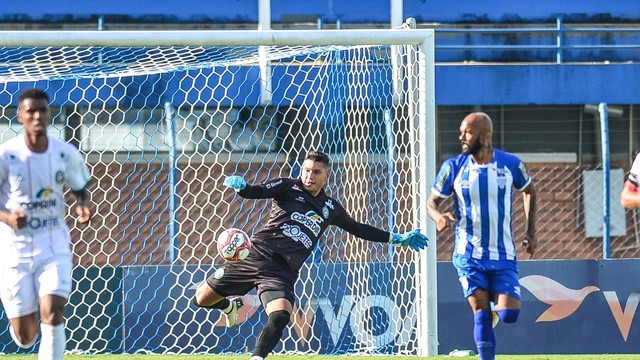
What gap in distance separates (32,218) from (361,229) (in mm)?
2947

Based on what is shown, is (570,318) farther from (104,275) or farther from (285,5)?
(285,5)

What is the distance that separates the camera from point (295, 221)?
8.49m

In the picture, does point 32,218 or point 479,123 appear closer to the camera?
point 32,218

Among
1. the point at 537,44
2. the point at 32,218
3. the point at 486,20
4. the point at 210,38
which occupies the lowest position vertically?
the point at 32,218

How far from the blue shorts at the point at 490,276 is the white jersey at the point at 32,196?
8.59 ft

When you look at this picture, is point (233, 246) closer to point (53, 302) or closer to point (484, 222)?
point (484, 222)

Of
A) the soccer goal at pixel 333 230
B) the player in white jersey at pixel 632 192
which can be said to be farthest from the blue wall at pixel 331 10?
the player in white jersey at pixel 632 192

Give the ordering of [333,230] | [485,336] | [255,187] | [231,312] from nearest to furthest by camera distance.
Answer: [485,336] → [255,187] → [231,312] → [333,230]

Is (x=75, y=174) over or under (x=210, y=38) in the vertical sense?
under

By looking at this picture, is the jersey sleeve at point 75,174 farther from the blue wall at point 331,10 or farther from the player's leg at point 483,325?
the blue wall at point 331,10

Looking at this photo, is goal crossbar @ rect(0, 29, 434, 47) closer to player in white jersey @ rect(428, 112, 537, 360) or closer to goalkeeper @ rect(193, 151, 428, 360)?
goalkeeper @ rect(193, 151, 428, 360)

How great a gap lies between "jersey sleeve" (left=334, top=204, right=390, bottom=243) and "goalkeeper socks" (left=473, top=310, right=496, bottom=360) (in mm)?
1327

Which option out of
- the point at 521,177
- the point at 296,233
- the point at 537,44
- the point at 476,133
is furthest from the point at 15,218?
the point at 537,44

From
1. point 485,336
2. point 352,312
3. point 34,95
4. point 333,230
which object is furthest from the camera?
point 333,230
